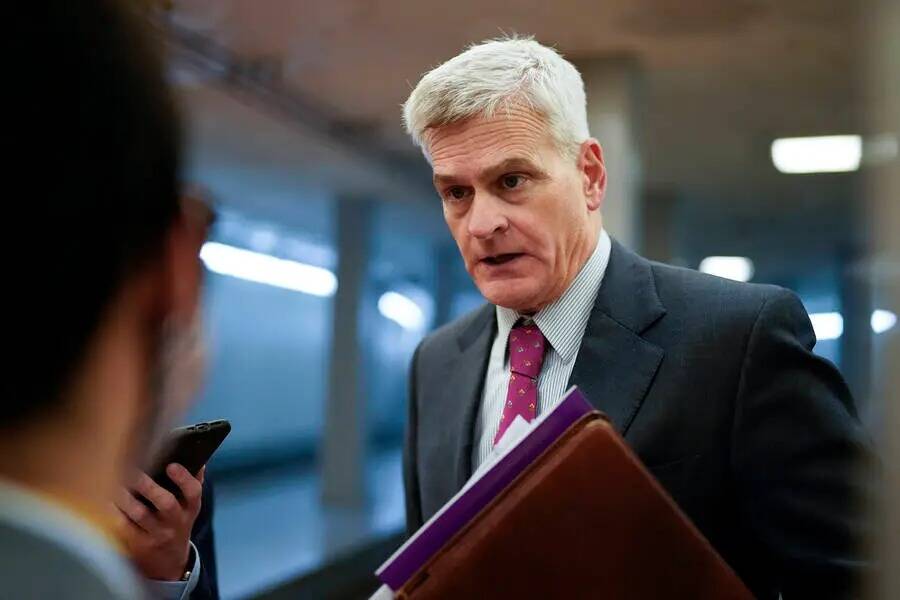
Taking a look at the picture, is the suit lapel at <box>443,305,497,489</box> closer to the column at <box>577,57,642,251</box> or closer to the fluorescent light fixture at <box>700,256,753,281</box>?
the column at <box>577,57,642,251</box>

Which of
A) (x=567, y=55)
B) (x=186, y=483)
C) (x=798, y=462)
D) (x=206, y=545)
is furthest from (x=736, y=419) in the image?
(x=567, y=55)

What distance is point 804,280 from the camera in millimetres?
22750

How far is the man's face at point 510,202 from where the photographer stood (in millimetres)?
1705

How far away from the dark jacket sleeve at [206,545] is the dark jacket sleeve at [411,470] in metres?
0.44

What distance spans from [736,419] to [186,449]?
962 millimetres

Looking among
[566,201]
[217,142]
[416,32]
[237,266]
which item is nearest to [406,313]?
[237,266]

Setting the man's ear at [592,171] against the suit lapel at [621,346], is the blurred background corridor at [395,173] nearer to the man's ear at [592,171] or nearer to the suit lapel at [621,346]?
the suit lapel at [621,346]

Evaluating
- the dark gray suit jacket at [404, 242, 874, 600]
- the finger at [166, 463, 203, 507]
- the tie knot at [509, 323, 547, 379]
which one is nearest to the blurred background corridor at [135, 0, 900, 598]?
the dark gray suit jacket at [404, 242, 874, 600]

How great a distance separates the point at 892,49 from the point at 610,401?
103cm

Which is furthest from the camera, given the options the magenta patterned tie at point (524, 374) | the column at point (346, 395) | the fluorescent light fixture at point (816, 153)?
the column at point (346, 395)

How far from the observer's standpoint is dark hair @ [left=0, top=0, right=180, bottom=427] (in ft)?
1.86

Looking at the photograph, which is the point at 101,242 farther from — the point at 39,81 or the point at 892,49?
the point at 892,49

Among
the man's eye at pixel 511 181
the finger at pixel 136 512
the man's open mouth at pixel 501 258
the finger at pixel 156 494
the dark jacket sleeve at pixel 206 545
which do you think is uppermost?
the man's eye at pixel 511 181

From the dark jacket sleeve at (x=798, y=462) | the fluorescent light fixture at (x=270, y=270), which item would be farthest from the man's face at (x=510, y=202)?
the fluorescent light fixture at (x=270, y=270)
